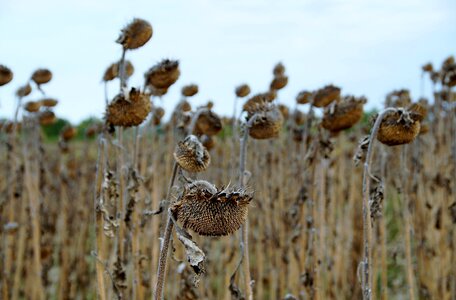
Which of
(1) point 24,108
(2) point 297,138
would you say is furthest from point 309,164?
(1) point 24,108

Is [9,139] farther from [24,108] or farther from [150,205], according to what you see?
[150,205]

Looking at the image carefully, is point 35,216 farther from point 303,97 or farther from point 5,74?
point 303,97

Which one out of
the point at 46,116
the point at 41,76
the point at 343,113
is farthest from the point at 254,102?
the point at 46,116

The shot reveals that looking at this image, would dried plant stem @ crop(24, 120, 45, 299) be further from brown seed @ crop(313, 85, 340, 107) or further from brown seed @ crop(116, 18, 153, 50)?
brown seed @ crop(313, 85, 340, 107)

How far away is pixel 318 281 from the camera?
8.79 ft

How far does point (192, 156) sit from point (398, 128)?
2.48 feet

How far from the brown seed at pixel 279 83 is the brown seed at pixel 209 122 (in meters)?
0.91

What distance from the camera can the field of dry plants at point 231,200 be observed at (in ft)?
6.09

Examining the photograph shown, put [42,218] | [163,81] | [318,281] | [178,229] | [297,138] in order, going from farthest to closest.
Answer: [42,218], [297,138], [318,281], [163,81], [178,229]

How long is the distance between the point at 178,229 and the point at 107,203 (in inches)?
42.0

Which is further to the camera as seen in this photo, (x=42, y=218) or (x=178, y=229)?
(x=42, y=218)

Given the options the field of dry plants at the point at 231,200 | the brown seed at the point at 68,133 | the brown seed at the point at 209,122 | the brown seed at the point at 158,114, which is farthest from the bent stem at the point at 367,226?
the brown seed at the point at 68,133

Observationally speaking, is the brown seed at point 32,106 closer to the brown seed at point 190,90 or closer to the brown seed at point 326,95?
the brown seed at point 190,90

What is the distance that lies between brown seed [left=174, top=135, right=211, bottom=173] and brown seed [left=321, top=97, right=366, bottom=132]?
991mm
